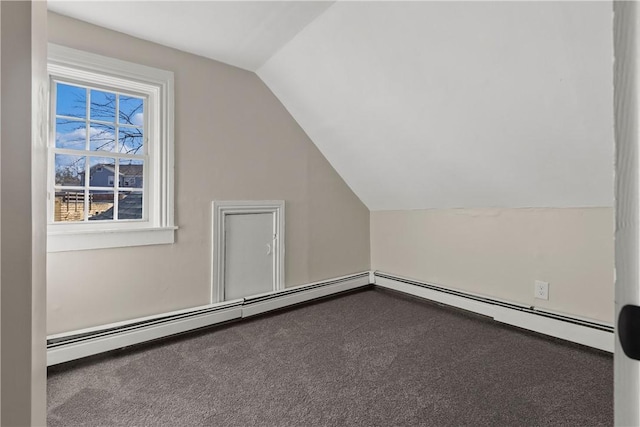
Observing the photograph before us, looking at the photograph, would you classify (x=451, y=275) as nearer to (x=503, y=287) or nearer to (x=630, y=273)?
(x=503, y=287)

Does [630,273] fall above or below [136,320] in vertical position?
above

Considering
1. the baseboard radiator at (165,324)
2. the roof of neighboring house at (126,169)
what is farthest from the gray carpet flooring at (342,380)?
the roof of neighboring house at (126,169)

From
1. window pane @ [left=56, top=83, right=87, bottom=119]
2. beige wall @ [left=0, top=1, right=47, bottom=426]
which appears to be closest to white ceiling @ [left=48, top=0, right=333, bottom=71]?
window pane @ [left=56, top=83, right=87, bottom=119]

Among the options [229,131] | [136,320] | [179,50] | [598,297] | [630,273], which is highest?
[179,50]

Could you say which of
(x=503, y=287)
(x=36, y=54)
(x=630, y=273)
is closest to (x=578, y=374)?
(x=503, y=287)

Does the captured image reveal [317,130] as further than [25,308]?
Yes

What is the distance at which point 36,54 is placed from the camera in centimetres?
41

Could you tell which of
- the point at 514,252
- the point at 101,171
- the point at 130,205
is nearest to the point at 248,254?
the point at 130,205

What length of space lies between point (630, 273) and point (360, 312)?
2.78 metres

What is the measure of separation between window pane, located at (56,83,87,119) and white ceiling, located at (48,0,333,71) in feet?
1.53

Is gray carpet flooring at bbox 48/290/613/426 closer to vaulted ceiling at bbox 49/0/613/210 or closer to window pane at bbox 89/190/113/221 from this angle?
window pane at bbox 89/190/113/221

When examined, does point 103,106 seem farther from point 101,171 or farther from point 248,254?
point 248,254

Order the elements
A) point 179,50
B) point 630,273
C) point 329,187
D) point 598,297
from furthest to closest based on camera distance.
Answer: point 329,187, point 179,50, point 598,297, point 630,273

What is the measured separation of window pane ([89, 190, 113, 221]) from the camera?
2.36 metres
